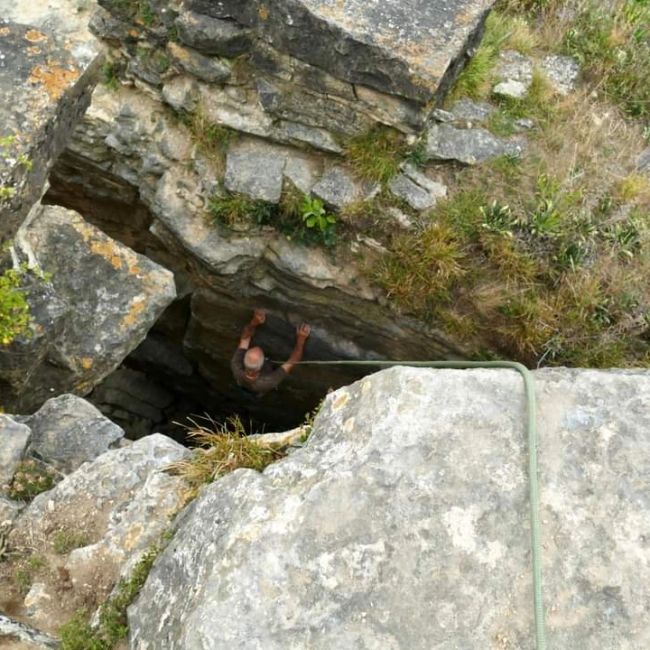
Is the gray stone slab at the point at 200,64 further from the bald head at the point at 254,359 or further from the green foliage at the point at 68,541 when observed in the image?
the green foliage at the point at 68,541

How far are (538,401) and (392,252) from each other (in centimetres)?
382

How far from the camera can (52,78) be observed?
5398mm

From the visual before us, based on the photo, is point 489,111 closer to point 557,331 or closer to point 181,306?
point 557,331

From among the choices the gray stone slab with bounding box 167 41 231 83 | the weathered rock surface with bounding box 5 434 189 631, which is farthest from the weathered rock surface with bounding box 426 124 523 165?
the weathered rock surface with bounding box 5 434 189 631

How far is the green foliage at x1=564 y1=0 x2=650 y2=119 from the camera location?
313 inches

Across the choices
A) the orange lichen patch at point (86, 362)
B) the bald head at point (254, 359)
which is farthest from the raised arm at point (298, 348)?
the orange lichen patch at point (86, 362)

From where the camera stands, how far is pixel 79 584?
4094 millimetres

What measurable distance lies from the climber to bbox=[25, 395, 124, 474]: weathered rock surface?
270 centimetres

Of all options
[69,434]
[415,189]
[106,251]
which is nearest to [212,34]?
[106,251]

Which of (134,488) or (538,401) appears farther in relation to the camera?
(134,488)

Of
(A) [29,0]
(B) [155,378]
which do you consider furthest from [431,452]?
(B) [155,378]

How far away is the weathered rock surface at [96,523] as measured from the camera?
13.3ft

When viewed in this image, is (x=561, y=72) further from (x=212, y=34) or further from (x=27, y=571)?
(x=27, y=571)

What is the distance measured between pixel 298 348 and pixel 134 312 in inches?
90.6
